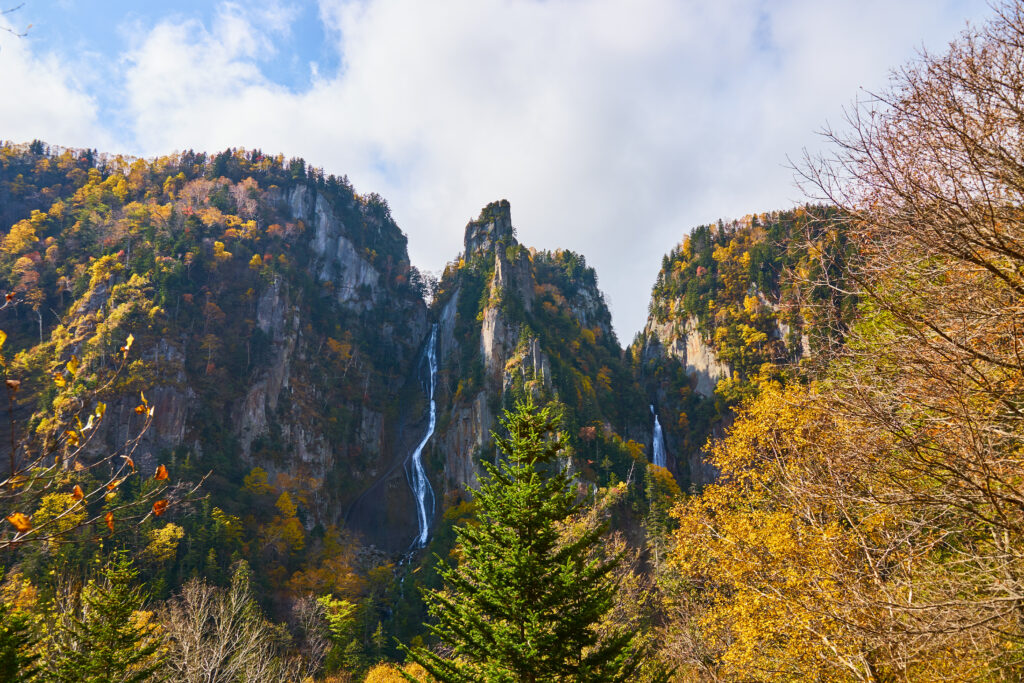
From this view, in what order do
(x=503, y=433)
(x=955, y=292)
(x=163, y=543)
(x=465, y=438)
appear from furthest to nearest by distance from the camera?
(x=465, y=438) < (x=503, y=433) < (x=163, y=543) < (x=955, y=292)

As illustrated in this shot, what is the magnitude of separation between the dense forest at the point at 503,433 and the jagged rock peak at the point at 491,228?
1.64 feet

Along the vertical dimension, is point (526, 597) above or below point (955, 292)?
below

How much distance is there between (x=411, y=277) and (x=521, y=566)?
300 feet

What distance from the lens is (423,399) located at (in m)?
78.4

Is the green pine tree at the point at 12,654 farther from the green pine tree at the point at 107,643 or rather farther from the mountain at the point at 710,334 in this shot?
the mountain at the point at 710,334

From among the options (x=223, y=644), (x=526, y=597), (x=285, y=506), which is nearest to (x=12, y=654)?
(x=223, y=644)

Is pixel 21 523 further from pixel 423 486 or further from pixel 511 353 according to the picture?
pixel 511 353

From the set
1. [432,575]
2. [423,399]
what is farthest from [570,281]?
[432,575]

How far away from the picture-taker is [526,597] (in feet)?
34.7

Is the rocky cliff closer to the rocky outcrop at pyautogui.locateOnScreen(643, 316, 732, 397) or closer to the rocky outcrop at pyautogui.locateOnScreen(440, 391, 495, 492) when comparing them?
the rocky outcrop at pyautogui.locateOnScreen(440, 391, 495, 492)

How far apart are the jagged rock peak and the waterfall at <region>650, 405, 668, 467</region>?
3430 cm

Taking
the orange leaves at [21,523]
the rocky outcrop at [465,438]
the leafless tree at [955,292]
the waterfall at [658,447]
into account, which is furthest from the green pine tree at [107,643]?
the waterfall at [658,447]

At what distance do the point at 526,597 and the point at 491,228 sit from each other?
7676 centimetres

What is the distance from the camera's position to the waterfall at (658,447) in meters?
64.8
